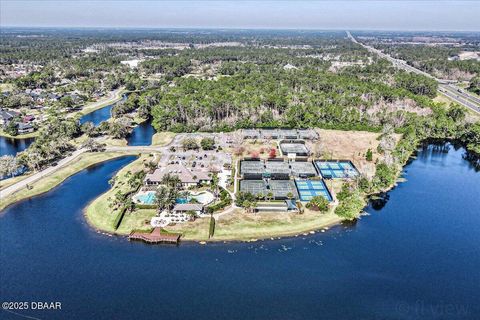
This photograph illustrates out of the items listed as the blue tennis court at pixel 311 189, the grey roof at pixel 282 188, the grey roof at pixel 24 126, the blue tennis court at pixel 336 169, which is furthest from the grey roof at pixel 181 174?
the grey roof at pixel 24 126

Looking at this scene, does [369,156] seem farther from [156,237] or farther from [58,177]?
[58,177]

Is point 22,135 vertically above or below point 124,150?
above

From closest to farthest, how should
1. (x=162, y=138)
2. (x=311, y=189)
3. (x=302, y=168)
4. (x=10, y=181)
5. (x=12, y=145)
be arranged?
(x=311, y=189) < (x=10, y=181) < (x=302, y=168) < (x=12, y=145) < (x=162, y=138)

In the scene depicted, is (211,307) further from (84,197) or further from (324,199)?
(84,197)

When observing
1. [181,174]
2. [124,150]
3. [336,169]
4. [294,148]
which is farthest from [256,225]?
[124,150]

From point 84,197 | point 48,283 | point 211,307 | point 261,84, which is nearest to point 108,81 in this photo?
point 261,84

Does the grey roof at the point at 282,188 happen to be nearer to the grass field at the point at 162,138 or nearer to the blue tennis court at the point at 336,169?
the blue tennis court at the point at 336,169

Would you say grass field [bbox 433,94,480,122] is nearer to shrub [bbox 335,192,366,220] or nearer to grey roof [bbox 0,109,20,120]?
shrub [bbox 335,192,366,220]
